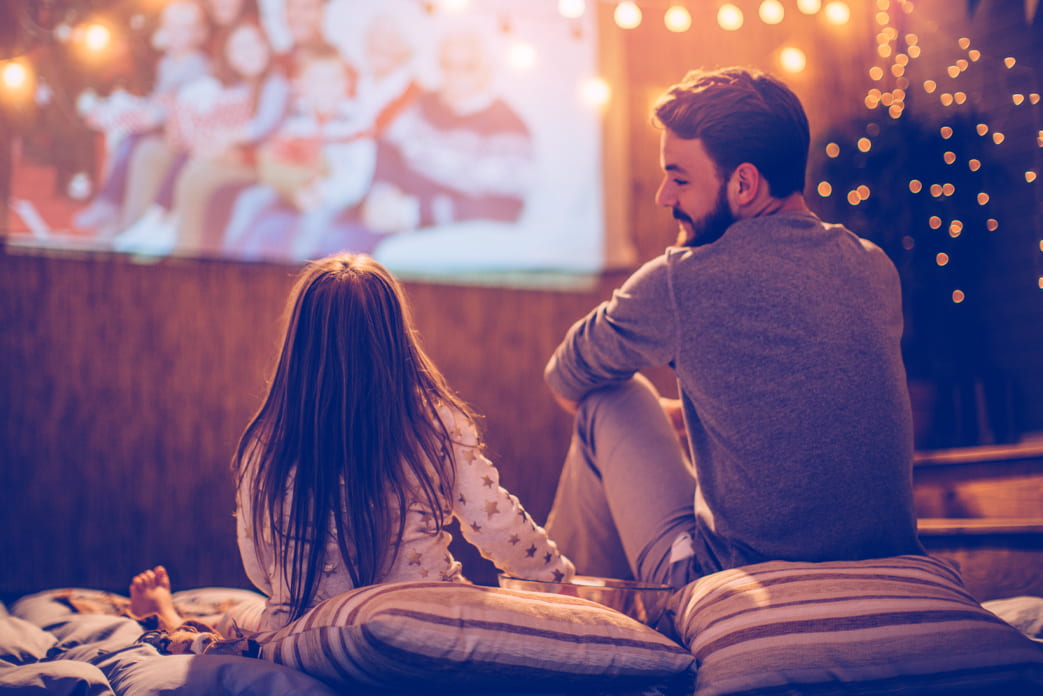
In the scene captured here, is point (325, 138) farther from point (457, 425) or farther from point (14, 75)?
point (457, 425)

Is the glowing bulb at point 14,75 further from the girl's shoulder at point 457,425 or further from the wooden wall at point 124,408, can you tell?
the girl's shoulder at point 457,425

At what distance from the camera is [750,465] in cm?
135

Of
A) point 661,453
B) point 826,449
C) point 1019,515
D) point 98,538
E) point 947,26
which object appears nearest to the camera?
point 826,449

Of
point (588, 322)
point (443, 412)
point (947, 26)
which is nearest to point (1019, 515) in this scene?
point (588, 322)

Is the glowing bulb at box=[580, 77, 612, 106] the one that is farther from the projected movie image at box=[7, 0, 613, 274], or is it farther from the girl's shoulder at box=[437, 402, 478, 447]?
the girl's shoulder at box=[437, 402, 478, 447]

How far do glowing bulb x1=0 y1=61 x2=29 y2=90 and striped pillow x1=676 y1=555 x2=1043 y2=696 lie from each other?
8.76 feet

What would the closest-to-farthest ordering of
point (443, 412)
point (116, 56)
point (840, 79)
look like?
point (443, 412) < point (116, 56) < point (840, 79)

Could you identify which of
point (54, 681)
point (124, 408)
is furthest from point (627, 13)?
point (54, 681)

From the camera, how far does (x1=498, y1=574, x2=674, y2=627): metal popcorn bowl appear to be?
4.34 feet

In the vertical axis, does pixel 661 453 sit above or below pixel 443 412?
below

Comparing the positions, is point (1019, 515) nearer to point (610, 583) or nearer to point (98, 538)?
point (610, 583)

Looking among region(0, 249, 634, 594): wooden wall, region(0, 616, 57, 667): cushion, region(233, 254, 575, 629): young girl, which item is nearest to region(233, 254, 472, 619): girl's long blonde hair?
region(233, 254, 575, 629): young girl

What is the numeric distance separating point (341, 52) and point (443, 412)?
2.16 m

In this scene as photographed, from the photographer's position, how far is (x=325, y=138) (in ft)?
10.4
